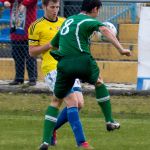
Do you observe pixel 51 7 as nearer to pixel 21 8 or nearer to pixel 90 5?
pixel 90 5

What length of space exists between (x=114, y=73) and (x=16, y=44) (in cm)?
203

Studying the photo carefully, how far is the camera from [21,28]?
14.8m

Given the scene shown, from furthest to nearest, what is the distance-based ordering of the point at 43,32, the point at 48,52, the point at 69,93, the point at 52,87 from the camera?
1. the point at 43,32
2. the point at 48,52
3. the point at 52,87
4. the point at 69,93

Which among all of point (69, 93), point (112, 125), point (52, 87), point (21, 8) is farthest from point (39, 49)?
point (21, 8)

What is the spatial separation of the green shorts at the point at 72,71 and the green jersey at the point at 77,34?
0.08 m

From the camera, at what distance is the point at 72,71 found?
8523 millimetres

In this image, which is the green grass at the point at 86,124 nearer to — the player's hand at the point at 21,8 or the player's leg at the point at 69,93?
the player's leg at the point at 69,93

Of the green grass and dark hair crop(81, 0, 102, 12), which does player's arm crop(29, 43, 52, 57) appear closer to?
dark hair crop(81, 0, 102, 12)

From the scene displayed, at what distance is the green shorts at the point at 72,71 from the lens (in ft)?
28.0

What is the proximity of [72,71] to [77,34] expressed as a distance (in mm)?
410

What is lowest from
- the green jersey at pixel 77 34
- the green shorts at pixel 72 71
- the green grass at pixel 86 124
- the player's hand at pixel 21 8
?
the green grass at pixel 86 124

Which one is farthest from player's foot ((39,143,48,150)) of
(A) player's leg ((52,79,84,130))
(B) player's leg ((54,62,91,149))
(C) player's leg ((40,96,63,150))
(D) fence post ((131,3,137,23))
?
(D) fence post ((131,3,137,23))

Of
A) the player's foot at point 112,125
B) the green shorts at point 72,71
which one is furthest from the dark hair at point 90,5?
the player's foot at point 112,125

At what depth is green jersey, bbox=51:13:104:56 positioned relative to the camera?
27.9ft
